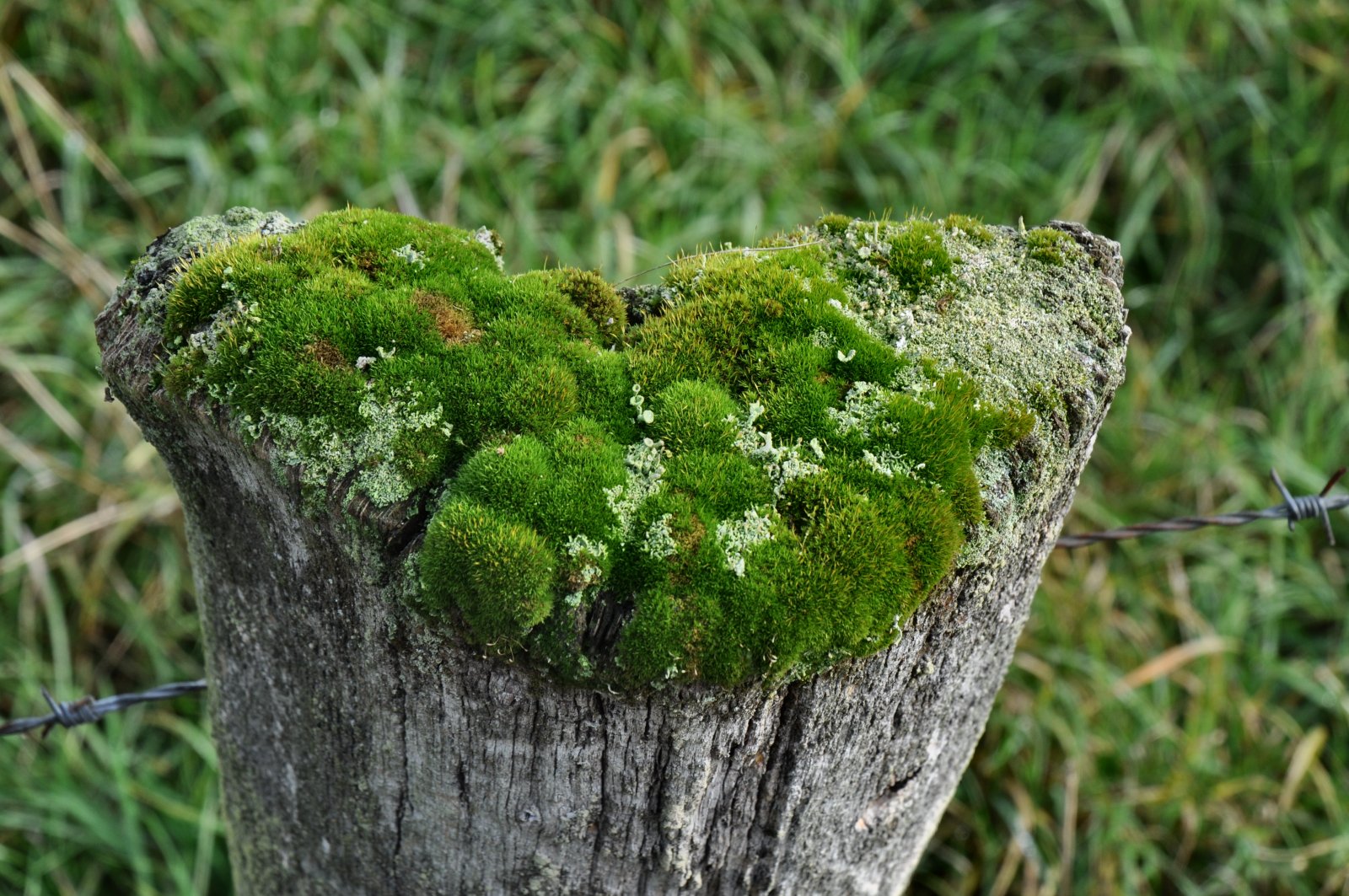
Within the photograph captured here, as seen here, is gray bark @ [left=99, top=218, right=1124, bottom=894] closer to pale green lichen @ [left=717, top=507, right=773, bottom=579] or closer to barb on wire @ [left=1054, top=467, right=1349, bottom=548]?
pale green lichen @ [left=717, top=507, right=773, bottom=579]

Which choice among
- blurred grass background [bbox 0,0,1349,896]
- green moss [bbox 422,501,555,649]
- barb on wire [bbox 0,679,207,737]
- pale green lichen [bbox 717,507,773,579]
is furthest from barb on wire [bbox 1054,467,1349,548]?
barb on wire [bbox 0,679,207,737]

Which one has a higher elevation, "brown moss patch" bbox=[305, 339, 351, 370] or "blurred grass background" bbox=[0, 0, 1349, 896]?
"brown moss patch" bbox=[305, 339, 351, 370]

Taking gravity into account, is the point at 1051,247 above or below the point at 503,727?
above

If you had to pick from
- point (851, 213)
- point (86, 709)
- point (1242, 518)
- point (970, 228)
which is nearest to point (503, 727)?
point (970, 228)

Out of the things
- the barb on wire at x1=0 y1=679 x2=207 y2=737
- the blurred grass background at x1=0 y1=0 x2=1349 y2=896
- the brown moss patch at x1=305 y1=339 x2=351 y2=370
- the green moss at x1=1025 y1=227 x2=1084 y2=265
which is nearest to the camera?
the brown moss patch at x1=305 y1=339 x2=351 y2=370

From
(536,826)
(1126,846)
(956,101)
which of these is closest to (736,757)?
(536,826)

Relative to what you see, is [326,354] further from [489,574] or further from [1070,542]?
[1070,542]

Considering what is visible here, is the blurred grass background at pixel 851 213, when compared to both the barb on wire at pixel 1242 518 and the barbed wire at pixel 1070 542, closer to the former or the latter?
the barbed wire at pixel 1070 542
